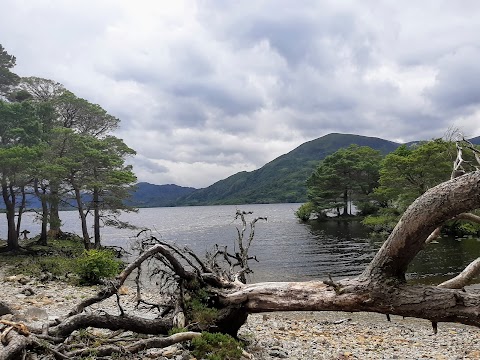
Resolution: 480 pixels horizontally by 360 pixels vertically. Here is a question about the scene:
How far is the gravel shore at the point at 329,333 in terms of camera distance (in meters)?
9.58

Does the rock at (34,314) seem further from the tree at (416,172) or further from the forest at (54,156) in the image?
the tree at (416,172)

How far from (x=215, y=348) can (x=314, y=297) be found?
2179 millimetres

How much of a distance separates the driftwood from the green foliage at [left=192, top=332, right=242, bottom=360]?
0.70 feet

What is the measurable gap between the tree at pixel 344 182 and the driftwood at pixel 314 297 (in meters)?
61.5

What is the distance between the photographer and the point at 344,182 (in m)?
69.1

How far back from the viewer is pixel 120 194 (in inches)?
1256

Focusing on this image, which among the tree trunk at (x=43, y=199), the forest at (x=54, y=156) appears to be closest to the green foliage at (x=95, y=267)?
the forest at (x=54, y=156)

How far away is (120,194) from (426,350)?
26.9 m

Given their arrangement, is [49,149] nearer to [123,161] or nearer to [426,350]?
[123,161]

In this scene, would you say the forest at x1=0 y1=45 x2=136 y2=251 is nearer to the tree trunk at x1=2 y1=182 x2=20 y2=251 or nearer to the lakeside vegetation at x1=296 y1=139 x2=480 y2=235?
the tree trunk at x1=2 y1=182 x2=20 y2=251

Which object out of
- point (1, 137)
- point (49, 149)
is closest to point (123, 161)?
point (49, 149)

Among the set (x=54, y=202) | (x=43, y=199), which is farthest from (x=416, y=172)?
(x=43, y=199)

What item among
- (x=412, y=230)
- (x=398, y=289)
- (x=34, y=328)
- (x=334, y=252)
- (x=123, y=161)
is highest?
(x=123, y=161)

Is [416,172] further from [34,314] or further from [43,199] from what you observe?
[34,314]
